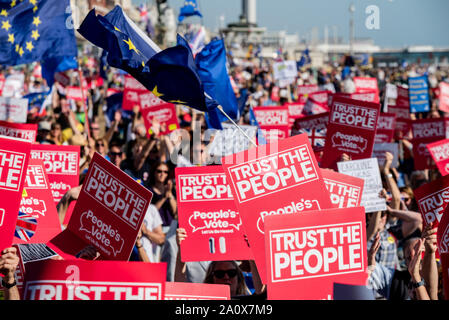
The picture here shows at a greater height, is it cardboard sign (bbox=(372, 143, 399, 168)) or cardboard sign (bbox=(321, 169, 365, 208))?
cardboard sign (bbox=(372, 143, 399, 168))

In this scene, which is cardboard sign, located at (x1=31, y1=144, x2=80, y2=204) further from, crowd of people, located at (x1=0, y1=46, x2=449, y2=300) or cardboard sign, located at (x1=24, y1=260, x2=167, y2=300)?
cardboard sign, located at (x1=24, y1=260, x2=167, y2=300)

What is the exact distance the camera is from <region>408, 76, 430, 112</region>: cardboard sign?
578 inches

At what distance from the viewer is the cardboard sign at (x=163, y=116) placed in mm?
11305

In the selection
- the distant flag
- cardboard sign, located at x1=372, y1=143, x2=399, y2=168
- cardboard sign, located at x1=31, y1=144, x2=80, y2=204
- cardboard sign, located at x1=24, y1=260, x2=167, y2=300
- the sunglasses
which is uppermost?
the distant flag

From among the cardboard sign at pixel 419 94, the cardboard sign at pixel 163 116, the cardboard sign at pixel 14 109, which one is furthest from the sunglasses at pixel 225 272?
the cardboard sign at pixel 419 94

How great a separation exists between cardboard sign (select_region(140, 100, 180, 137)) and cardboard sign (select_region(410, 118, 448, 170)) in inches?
146

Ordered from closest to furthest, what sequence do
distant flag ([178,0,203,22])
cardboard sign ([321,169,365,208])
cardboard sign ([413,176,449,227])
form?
cardboard sign ([413,176,449,227]) → cardboard sign ([321,169,365,208]) → distant flag ([178,0,203,22])

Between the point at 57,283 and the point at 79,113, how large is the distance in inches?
474

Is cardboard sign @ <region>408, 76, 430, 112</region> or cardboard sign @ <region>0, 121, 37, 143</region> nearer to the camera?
cardboard sign @ <region>0, 121, 37, 143</region>

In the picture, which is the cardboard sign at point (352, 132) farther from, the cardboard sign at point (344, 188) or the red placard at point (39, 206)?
the red placard at point (39, 206)

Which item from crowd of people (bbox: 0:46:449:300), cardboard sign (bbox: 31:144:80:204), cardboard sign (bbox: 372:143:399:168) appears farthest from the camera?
cardboard sign (bbox: 372:143:399:168)

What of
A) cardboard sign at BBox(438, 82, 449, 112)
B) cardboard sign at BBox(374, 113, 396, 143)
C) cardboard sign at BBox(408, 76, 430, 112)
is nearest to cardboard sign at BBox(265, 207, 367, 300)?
cardboard sign at BBox(374, 113, 396, 143)
